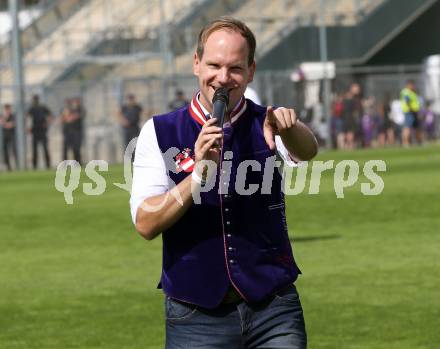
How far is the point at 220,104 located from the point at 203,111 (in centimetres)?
47

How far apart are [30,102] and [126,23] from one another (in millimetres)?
10942

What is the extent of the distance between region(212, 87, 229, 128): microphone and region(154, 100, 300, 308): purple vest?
0.30m

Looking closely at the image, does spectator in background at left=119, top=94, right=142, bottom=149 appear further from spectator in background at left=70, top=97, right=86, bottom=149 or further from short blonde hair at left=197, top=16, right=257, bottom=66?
short blonde hair at left=197, top=16, right=257, bottom=66

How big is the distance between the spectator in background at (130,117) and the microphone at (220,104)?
3575cm

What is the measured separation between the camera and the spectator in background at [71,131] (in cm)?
4038

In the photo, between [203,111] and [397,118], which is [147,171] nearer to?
[203,111]

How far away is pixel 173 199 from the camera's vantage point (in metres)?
4.66

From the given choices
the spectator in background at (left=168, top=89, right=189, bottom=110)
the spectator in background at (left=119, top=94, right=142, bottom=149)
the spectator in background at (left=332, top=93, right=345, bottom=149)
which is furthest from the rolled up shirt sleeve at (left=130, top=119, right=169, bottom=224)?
the spectator in background at (left=332, top=93, right=345, bottom=149)

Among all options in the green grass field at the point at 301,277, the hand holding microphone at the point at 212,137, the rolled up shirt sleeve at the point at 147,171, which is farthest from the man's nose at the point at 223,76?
the green grass field at the point at 301,277

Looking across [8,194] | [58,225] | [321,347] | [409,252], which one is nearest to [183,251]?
[321,347]

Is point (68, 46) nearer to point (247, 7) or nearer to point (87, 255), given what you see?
point (247, 7)

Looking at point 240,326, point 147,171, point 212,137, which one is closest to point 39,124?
point 147,171

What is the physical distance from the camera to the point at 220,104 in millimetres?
4457

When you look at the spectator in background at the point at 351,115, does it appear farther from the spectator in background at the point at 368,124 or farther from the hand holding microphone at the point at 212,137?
the hand holding microphone at the point at 212,137
